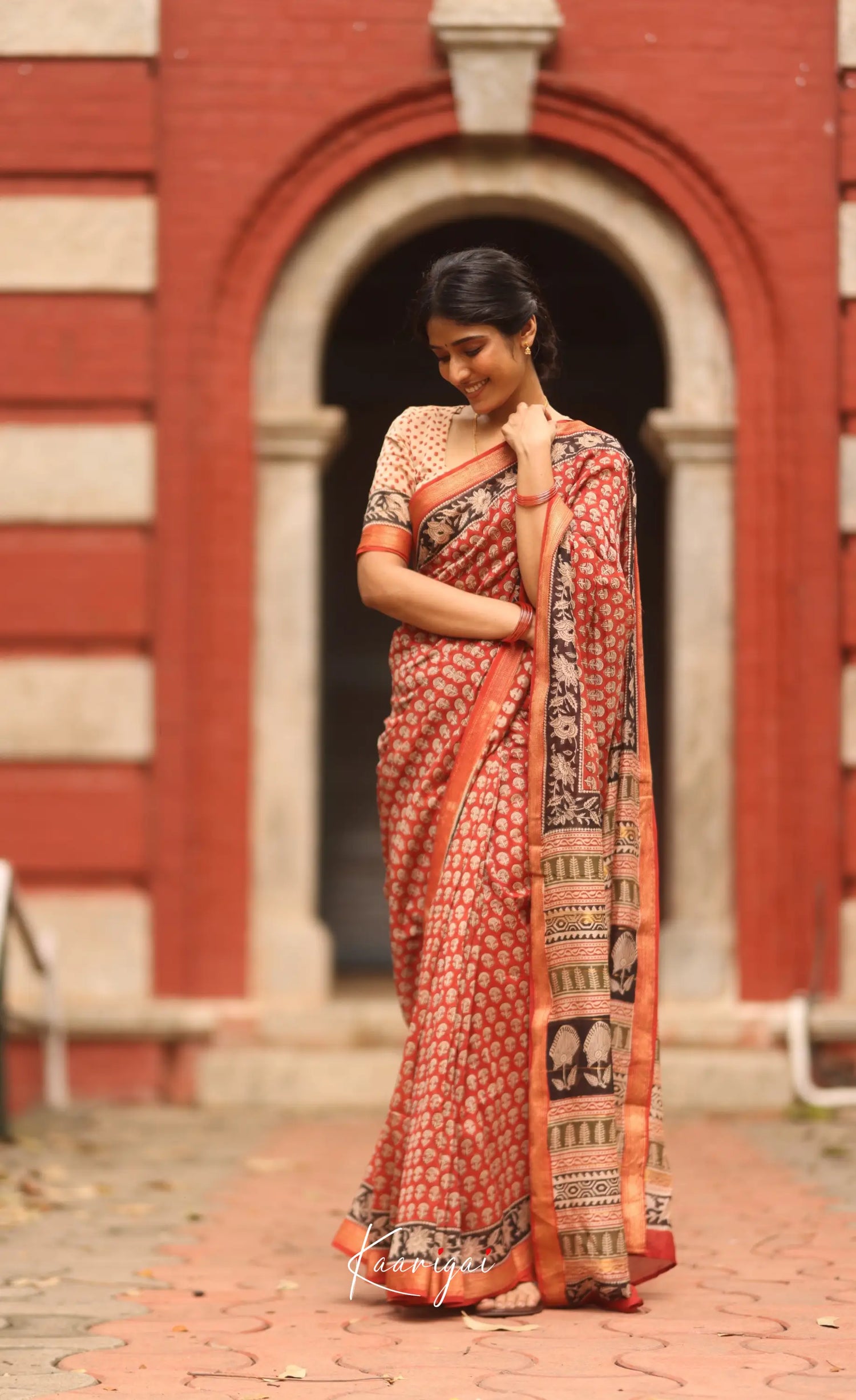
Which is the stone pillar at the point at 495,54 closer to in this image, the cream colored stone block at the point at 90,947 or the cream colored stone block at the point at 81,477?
the cream colored stone block at the point at 81,477

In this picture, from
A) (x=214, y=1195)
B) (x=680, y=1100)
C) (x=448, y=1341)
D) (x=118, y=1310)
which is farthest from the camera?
(x=680, y=1100)

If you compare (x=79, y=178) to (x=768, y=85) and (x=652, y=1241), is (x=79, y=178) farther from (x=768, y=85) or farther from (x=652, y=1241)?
(x=652, y=1241)

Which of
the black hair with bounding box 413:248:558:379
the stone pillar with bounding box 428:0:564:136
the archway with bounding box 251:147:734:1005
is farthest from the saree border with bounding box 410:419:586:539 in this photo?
the stone pillar with bounding box 428:0:564:136

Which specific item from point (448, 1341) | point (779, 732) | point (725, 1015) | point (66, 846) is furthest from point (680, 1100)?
point (448, 1341)

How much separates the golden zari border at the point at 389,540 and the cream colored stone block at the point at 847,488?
365 centimetres

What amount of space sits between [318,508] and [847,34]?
8.74ft

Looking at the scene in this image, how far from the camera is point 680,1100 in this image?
6906mm

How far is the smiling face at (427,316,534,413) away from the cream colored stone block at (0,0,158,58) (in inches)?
156

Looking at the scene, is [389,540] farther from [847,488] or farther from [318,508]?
[847,488]

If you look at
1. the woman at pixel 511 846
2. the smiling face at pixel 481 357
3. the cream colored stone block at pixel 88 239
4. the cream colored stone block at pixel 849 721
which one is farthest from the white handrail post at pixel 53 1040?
the smiling face at pixel 481 357

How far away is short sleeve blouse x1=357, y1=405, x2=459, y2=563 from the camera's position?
153 inches

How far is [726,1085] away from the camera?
22.7ft

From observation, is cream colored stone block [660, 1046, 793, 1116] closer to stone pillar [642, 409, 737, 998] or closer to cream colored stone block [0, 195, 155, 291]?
stone pillar [642, 409, 737, 998]

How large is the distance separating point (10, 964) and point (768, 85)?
14.3 feet
